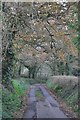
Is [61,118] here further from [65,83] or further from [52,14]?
[65,83]

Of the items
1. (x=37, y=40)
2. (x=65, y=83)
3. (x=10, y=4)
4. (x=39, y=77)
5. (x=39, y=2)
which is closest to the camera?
(x=10, y=4)

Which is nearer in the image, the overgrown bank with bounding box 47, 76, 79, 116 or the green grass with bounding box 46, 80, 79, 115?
the green grass with bounding box 46, 80, 79, 115

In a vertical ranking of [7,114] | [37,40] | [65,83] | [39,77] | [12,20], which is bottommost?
[39,77]

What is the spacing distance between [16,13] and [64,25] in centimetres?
425

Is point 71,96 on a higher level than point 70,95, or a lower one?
higher

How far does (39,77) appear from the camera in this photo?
2655 inches

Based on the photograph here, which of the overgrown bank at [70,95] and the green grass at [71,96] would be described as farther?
the overgrown bank at [70,95]

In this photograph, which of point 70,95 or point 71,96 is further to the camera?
point 70,95

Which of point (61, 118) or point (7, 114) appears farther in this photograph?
point (61, 118)

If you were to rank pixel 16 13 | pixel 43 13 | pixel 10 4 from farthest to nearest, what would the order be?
1. pixel 43 13
2. pixel 16 13
3. pixel 10 4

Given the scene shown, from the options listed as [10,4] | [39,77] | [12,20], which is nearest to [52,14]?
[12,20]

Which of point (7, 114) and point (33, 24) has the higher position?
point (33, 24)

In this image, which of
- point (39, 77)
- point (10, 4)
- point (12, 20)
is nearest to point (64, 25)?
point (12, 20)

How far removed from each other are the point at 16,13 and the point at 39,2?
171cm
